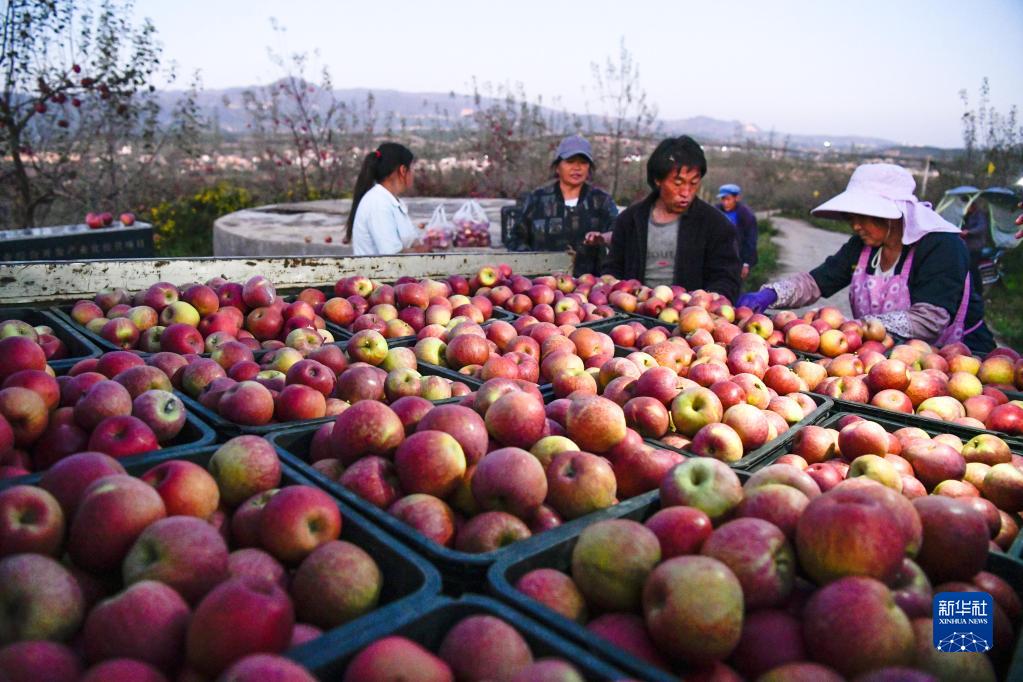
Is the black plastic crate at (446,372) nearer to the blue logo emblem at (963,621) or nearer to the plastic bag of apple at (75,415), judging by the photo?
the plastic bag of apple at (75,415)

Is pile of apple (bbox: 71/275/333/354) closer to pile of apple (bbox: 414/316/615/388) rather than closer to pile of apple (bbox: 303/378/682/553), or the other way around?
pile of apple (bbox: 414/316/615/388)

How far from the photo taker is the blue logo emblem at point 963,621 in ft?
4.29

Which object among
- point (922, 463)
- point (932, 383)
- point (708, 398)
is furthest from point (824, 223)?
point (708, 398)

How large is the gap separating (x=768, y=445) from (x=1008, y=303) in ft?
38.4

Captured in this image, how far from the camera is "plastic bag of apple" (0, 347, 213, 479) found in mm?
1889

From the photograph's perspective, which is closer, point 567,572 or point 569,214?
point 567,572

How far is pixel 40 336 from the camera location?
9.68 feet

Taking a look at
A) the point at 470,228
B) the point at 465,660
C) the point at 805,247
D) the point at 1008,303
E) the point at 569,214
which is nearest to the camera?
the point at 465,660

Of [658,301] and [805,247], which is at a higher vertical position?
[658,301]

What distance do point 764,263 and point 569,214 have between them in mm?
8864

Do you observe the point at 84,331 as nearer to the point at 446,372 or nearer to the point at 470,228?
the point at 446,372

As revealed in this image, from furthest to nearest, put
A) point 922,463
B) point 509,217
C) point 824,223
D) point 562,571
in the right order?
point 824,223
point 509,217
point 922,463
point 562,571

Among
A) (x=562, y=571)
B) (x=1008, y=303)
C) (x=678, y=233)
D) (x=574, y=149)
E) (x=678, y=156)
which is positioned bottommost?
(x=1008, y=303)

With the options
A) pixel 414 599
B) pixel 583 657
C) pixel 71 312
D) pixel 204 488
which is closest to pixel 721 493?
pixel 583 657
